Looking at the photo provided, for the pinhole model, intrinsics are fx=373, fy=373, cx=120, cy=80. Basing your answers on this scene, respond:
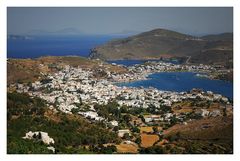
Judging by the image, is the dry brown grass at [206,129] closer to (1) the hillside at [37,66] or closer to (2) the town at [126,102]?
(2) the town at [126,102]

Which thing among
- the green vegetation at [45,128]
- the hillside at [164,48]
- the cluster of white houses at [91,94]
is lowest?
the green vegetation at [45,128]

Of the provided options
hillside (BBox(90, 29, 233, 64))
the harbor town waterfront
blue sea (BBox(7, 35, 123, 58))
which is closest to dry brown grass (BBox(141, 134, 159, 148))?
the harbor town waterfront

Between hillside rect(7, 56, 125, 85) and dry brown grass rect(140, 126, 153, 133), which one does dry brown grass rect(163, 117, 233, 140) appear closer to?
dry brown grass rect(140, 126, 153, 133)

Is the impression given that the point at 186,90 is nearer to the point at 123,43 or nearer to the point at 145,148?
Answer: the point at 145,148

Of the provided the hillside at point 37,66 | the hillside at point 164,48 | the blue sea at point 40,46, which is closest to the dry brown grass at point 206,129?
the hillside at point 164,48

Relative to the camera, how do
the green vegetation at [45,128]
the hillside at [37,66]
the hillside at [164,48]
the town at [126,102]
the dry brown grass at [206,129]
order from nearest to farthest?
the green vegetation at [45,128] < the dry brown grass at [206,129] < the town at [126,102] < the hillside at [37,66] < the hillside at [164,48]

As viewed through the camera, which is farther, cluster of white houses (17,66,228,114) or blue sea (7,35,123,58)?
blue sea (7,35,123,58)

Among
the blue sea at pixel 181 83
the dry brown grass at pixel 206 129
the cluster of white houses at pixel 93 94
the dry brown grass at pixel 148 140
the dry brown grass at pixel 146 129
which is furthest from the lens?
the blue sea at pixel 181 83
